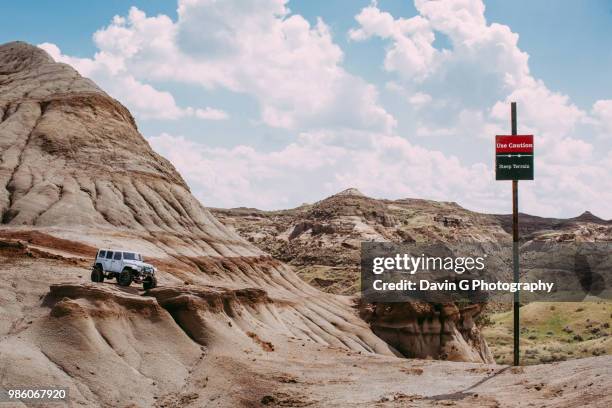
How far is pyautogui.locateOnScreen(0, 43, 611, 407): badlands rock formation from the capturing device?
2161 cm

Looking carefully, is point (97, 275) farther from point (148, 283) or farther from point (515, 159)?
point (515, 159)

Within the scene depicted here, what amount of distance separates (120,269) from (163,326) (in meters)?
4.78

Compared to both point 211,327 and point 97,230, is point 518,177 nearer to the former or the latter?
point 211,327

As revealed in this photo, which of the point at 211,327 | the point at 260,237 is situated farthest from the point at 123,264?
the point at 260,237

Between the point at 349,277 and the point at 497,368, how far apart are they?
6648cm

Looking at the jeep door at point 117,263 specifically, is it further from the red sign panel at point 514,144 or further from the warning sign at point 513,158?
the red sign panel at point 514,144

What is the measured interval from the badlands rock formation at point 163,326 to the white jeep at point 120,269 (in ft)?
2.79

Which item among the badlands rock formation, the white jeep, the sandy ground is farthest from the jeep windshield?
the sandy ground

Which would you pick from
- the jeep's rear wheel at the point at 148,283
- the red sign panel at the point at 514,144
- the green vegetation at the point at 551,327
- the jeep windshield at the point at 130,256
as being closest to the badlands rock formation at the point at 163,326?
the jeep's rear wheel at the point at 148,283

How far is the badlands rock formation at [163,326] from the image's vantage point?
70.9 feet

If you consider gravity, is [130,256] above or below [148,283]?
above

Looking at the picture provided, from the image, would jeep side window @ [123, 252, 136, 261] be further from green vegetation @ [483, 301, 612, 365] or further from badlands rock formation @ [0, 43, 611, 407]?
green vegetation @ [483, 301, 612, 365]

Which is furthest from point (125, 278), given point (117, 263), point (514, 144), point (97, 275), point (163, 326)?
point (514, 144)

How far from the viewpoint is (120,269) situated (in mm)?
30859
